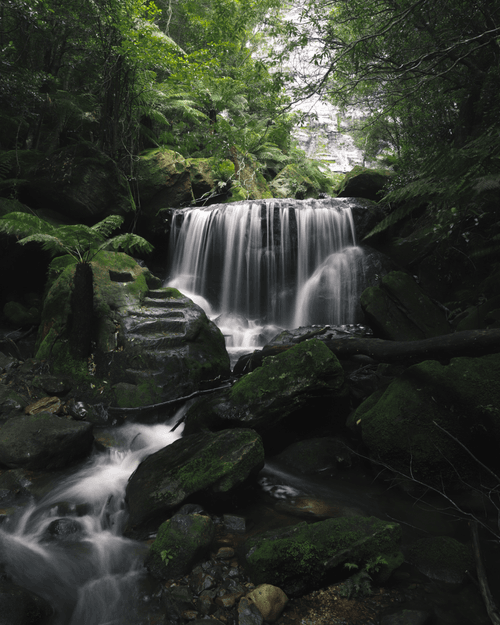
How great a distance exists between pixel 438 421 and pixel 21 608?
3.82 metres

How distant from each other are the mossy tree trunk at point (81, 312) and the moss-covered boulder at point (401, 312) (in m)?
5.38

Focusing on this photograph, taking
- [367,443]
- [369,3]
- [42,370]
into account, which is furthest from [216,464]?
[369,3]

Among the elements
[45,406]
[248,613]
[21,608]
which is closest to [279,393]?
[248,613]

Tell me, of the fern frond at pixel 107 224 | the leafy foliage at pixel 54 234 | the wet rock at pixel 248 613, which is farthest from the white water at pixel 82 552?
the fern frond at pixel 107 224

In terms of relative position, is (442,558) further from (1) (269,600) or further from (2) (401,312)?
(2) (401,312)

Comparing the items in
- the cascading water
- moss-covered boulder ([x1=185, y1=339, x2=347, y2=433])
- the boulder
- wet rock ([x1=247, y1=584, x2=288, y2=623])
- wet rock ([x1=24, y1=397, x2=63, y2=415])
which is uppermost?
the boulder

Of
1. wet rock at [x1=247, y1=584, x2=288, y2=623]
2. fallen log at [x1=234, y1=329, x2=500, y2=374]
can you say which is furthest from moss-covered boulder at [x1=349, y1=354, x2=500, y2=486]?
wet rock at [x1=247, y1=584, x2=288, y2=623]

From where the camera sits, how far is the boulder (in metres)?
13.1

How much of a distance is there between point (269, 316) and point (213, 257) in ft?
9.09

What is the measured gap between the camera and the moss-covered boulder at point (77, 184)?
945 centimetres

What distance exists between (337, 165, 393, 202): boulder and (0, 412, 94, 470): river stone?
492 inches

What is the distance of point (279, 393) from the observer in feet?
14.2

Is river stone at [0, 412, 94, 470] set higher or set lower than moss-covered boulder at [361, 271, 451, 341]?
lower

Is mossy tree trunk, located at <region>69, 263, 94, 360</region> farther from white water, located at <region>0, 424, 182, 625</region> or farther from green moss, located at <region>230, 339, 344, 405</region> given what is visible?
green moss, located at <region>230, 339, 344, 405</region>
